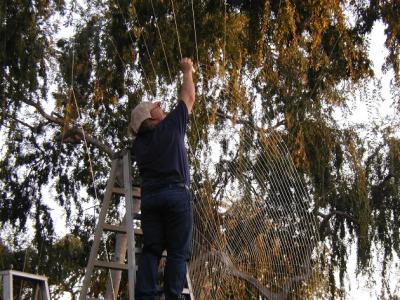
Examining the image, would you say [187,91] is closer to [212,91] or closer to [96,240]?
[96,240]

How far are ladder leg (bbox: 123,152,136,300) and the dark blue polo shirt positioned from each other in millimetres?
253

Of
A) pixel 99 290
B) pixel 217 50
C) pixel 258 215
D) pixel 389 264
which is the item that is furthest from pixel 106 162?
pixel 258 215

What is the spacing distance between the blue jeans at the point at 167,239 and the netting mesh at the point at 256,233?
196 cm

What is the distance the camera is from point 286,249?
265 inches

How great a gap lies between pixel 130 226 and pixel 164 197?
371 mm

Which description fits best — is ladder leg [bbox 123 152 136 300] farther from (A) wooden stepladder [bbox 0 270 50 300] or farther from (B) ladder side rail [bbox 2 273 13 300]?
(B) ladder side rail [bbox 2 273 13 300]

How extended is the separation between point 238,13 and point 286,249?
2.67m

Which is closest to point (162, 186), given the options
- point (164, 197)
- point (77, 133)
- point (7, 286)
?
point (164, 197)

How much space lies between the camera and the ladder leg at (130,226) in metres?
4.30

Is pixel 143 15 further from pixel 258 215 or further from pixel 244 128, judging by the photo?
pixel 258 215

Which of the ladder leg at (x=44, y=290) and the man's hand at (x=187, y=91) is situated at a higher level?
the man's hand at (x=187, y=91)

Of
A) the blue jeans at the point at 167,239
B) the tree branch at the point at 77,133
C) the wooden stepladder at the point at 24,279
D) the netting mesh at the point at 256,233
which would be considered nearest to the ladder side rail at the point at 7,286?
the wooden stepladder at the point at 24,279

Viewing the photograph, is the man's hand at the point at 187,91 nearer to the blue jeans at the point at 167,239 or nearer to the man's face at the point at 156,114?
the man's face at the point at 156,114

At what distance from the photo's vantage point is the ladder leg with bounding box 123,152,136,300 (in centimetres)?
430
